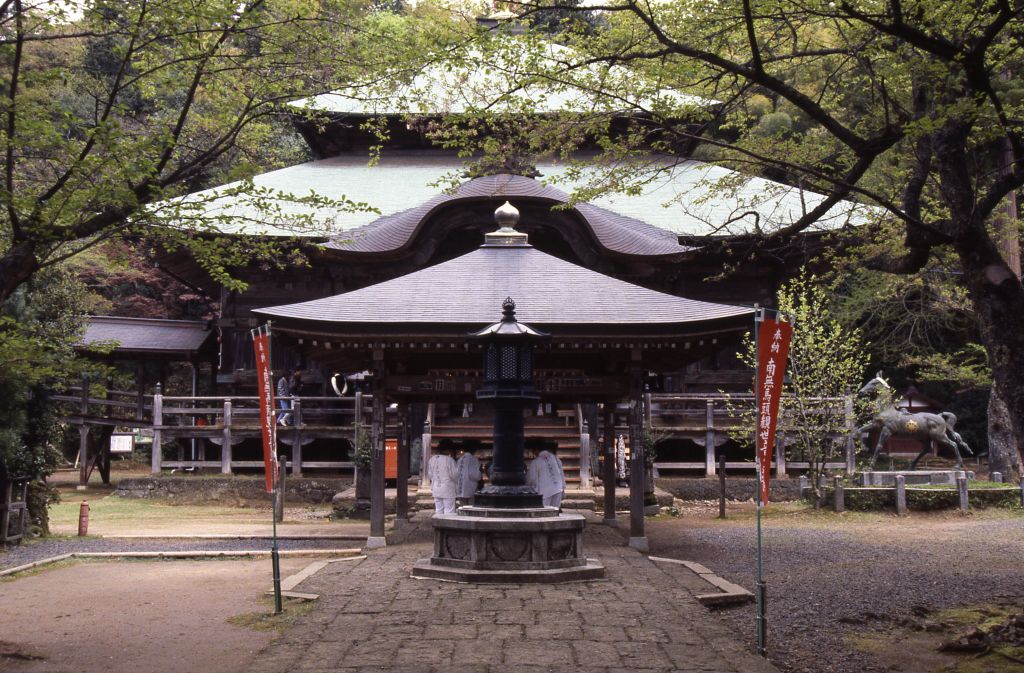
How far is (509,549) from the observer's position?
32.8 ft

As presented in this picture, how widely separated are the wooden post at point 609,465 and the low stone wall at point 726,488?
4.15 metres

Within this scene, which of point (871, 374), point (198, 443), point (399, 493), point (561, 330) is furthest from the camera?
point (871, 374)

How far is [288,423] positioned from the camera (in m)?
20.6

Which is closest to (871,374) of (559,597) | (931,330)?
(931,330)

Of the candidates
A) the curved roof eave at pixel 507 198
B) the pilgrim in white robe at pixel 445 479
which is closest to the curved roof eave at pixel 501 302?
the pilgrim in white robe at pixel 445 479

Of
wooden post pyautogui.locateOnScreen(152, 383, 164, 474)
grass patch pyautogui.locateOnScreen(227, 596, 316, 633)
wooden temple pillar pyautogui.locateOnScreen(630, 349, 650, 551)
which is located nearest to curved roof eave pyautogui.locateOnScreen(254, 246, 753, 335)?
wooden temple pillar pyautogui.locateOnScreen(630, 349, 650, 551)

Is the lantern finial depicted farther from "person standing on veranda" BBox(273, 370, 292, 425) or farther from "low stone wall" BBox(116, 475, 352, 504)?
"person standing on veranda" BBox(273, 370, 292, 425)

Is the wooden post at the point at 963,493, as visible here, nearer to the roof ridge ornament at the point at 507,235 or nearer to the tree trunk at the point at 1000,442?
the tree trunk at the point at 1000,442

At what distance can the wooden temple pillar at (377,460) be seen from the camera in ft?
43.2

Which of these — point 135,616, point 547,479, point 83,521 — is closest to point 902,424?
point 547,479

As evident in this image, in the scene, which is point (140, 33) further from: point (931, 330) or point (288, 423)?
point (931, 330)

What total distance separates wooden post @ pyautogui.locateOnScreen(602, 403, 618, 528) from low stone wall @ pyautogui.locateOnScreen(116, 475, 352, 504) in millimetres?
6741

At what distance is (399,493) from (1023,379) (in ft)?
33.1

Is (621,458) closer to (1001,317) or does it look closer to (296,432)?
(296,432)
